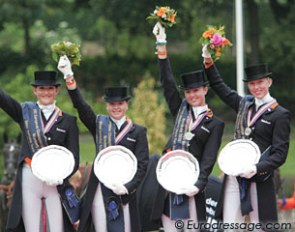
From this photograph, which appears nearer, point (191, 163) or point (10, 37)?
point (191, 163)

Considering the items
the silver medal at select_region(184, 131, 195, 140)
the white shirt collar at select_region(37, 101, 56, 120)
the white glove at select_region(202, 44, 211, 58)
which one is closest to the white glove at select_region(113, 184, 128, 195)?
the silver medal at select_region(184, 131, 195, 140)

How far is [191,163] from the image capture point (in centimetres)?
732

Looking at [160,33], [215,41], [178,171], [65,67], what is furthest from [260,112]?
[65,67]

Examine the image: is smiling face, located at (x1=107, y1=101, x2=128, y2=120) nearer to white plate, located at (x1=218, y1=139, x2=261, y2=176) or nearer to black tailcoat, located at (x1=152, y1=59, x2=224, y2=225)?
black tailcoat, located at (x1=152, y1=59, x2=224, y2=225)

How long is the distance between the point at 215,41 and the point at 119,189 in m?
1.54

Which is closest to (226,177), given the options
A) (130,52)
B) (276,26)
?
(276,26)

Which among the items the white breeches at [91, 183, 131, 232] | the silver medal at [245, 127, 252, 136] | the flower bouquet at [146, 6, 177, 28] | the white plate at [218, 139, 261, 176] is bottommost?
the white breeches at [91, 183, 131, 232]

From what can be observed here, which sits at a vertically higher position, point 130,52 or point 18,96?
point 130,52

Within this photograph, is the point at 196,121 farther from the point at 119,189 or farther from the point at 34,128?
the point at 34,128

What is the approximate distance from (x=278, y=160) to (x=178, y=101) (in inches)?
40.2

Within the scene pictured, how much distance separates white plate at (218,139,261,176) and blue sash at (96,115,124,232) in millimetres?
940

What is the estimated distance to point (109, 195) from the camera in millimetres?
7465

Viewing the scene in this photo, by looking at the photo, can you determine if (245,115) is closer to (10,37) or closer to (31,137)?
(31,137)

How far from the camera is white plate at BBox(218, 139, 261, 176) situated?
289 inches
